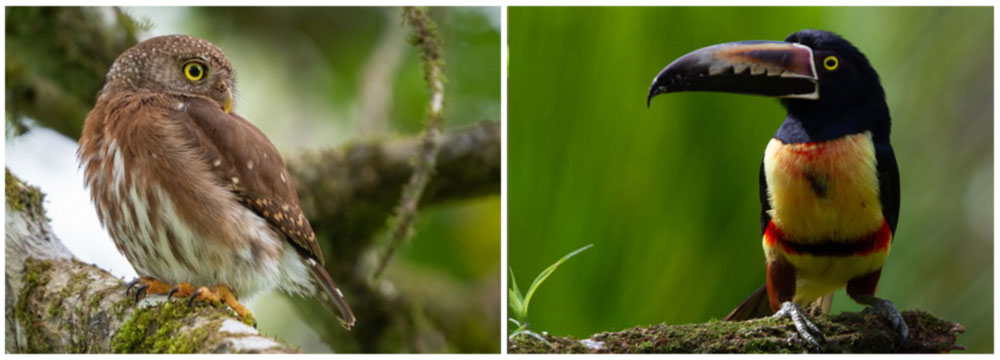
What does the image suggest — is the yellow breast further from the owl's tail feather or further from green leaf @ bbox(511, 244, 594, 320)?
the owl's tail feather

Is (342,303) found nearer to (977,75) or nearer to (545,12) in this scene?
(545,12)

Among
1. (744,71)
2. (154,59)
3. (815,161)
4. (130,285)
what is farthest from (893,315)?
(154,59)

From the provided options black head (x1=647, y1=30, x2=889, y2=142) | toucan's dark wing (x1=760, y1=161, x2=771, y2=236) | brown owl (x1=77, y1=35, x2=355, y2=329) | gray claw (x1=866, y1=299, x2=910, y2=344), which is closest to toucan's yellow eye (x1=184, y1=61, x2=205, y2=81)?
brown owl (x1=77, y1=35, x2=355, y2=329)

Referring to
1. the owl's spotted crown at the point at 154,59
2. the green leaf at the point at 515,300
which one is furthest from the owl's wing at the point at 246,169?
the green leaf at the point at 515,300

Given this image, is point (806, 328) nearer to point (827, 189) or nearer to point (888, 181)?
point (827, 189)

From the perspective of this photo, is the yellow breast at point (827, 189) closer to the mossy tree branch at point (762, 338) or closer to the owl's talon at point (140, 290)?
the mossy tree branch at point (762, 338)

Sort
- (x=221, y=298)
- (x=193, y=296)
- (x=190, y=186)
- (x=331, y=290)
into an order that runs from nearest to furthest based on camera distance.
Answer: (x=193, y=296)
(x=221, y=298)
(x=190, y=186)
(x=331, y=290)

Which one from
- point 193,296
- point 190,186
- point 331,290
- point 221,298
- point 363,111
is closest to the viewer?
point 193,296
